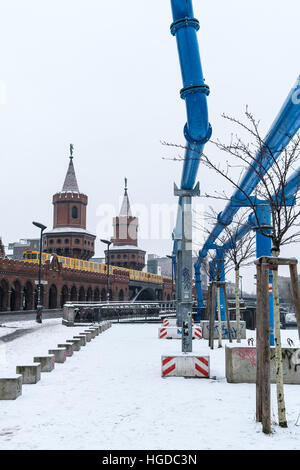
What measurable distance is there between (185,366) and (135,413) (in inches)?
131

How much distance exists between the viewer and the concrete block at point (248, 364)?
362 inches

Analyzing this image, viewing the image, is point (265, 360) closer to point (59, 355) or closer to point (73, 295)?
point (59, 355)

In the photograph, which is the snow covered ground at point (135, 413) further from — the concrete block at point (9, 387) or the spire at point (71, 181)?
the spire at point (71, 181)

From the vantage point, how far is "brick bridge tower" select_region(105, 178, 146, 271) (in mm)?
95125

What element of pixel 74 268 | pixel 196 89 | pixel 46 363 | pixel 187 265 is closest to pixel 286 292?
pixel 74 268

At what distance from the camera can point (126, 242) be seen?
3826 inches

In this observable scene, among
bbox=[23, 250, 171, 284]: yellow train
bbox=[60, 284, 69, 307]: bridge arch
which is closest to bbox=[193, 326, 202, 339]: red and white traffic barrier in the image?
bbox=[23, 250, 171, 284]: yellow train

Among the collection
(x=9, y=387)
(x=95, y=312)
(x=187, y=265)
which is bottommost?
(x=9, y=387)

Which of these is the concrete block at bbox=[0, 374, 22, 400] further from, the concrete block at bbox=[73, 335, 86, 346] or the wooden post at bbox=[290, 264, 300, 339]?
the concrete block at bbox=[73, 335, 86, 346]

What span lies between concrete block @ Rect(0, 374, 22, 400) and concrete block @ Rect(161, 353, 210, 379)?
3533 mm

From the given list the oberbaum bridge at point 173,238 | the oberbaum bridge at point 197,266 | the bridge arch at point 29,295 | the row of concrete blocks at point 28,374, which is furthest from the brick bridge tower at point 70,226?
the row of concrete blocks at point 28,374

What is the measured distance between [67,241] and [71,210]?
219 inches
